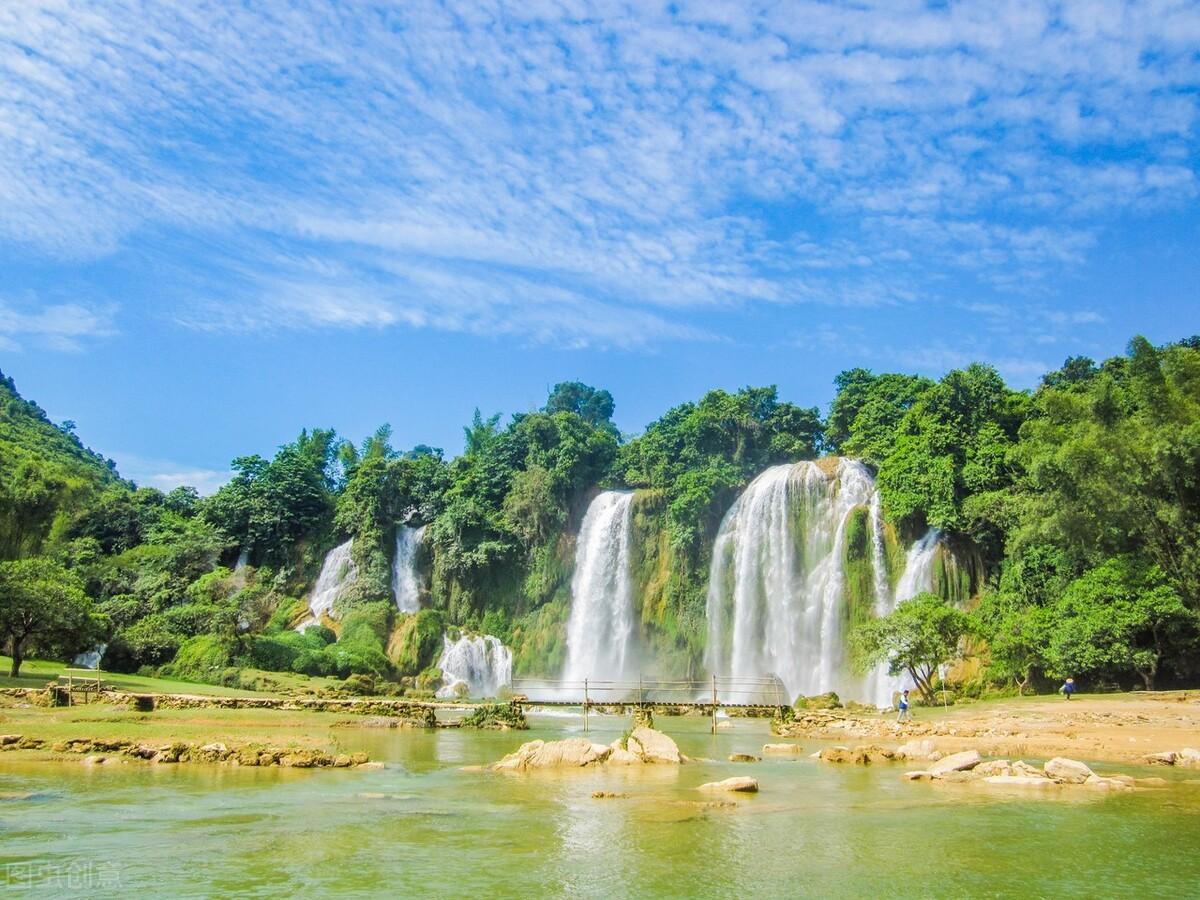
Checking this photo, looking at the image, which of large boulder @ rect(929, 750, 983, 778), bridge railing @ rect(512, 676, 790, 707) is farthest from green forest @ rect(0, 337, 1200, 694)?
large boulder @ rect(929, 750, 983, 778)

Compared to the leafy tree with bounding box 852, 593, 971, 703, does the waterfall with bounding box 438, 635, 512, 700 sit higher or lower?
lower

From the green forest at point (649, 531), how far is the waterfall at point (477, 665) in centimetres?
108

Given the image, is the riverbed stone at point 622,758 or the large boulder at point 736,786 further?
the riverbed stone at point 622,758

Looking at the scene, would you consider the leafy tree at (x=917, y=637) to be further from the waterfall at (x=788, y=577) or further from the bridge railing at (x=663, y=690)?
the waterfall at (x=788, y=577)

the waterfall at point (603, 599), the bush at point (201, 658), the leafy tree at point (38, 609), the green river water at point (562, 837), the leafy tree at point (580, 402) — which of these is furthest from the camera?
the leafy tree at point (580, 402)

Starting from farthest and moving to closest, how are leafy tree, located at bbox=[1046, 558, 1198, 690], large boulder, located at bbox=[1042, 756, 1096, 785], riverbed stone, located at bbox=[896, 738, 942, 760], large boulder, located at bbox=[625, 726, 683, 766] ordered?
leafy tree, located at bbox=[1046, 558, 1198, 690] → riverbed stone, located at bbox=[896, 738, 942, 760] → large boulder, located at bbox=[625, 726, 683, 766] → large boulder, located at bbox=[1042, 756, 1096, 785]

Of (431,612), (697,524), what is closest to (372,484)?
(431,612)

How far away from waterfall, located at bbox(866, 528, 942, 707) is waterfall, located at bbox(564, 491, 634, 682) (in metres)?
16.6

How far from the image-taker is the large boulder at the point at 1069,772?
16.7 meters

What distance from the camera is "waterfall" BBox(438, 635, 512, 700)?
172 ft

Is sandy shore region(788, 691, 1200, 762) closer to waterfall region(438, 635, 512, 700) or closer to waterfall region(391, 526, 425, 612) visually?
waterfall region(438, 635, 512, 700)

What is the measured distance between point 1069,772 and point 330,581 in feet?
169

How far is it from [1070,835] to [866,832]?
2.80 meters

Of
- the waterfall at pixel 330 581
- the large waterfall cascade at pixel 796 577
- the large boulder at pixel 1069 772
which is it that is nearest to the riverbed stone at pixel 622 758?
the large boulder at pixel 1069 772
